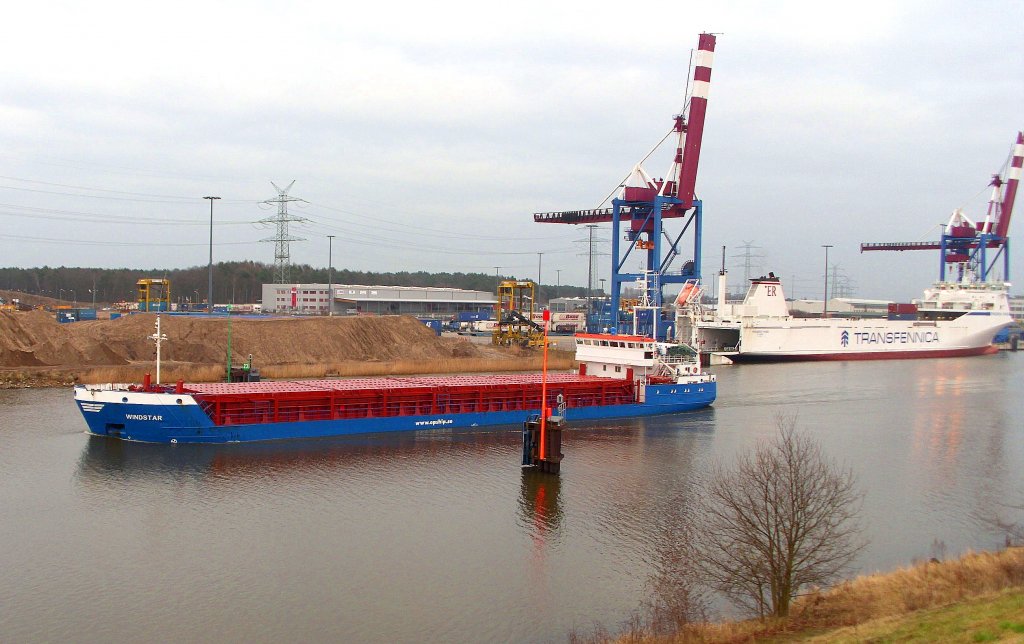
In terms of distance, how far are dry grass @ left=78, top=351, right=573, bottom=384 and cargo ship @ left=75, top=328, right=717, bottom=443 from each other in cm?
850

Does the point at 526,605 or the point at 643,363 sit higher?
the point at 643,363

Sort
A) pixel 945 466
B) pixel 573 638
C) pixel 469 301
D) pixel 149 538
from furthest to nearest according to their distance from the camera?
pixel 469 301 → pixel 945 466 → pixel 149 538 → pixel 573 638

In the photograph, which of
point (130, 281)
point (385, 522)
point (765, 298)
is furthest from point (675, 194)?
point (130, 281)

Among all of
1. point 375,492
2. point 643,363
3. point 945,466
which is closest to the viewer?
point 375,492

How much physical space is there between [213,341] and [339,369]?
8276 millimetres

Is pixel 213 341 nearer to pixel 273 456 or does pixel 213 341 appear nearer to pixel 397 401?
pixel 397 401

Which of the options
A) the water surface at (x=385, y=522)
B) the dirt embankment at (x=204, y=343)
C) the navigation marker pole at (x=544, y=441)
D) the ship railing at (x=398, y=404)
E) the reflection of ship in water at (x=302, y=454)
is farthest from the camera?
the dirt embankment at (x=204, y=343)

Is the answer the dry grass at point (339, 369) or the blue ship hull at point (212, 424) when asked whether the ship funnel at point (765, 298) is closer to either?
the dry grass at point (339, 369)

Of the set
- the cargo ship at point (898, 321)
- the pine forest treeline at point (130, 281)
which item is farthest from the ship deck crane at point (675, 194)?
the pine forest treeline at point (130, 281)

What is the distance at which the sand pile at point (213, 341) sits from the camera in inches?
1497

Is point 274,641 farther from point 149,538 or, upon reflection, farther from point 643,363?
point 643,363

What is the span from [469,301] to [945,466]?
262 ft

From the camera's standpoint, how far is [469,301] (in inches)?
3957

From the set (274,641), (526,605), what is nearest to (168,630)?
(274,641)
